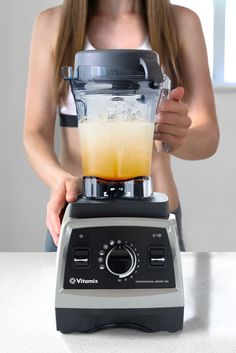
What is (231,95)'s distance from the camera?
3.00 meters

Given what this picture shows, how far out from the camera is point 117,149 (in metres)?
0.84

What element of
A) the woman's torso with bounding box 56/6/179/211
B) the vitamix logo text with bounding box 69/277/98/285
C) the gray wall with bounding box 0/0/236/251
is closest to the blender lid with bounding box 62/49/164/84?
the vitamix logo text with bounding box 69/277/98/285

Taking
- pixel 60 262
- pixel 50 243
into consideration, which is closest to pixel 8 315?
pixel 60 262

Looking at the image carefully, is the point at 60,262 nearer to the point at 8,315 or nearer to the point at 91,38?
the point at 8,315

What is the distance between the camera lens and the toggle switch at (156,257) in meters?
0.79

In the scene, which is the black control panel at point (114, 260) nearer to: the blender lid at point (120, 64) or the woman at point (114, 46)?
the blender lid at point (120, 64)

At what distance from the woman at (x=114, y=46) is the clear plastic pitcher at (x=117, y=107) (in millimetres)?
468

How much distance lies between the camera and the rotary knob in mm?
783

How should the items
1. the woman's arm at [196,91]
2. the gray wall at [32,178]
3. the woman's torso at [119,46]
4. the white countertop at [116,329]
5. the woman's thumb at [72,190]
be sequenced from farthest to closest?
the gray wall at [32,178]
the woman's torso at [119,46]
the woman's arm at [196,91]
the woman's thumb at [72,190]
the white countertop at [116,329]

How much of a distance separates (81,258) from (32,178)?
2.30 meters

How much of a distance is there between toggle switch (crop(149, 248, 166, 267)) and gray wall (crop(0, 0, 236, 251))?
7.36ft

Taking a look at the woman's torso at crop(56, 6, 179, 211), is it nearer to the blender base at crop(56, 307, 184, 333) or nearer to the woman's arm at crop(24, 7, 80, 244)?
the woman's arm at crop(24, 7, 80, 244)

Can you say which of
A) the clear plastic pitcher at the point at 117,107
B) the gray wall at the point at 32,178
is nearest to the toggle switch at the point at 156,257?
the clear plastic pitcher at the point at 117,107

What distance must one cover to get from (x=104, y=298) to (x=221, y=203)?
92.9 inches
